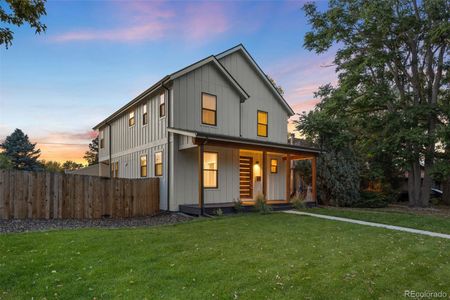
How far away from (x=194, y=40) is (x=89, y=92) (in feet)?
28.7

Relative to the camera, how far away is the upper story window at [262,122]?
60.4ft

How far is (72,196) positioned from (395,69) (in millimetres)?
20521

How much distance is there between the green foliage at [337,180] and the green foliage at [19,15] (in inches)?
625

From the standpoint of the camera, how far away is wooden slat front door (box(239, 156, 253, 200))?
56.2 feet

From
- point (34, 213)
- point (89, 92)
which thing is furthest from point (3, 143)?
point (34, 213)

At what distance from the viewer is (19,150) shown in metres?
33.8

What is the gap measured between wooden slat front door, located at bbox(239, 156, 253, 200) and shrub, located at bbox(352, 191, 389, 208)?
256 inches

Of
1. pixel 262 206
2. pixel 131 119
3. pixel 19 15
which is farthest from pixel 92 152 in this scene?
pixel 19 15

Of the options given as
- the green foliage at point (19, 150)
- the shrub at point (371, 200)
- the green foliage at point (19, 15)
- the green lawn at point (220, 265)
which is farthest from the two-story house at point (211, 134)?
the green foliage at point (19, 150)

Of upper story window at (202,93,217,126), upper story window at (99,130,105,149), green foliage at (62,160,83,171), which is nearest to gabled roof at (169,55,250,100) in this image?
upper story window at (202,93,217,126)

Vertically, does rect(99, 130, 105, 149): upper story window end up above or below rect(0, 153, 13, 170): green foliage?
above

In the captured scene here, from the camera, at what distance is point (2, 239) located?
7.65m

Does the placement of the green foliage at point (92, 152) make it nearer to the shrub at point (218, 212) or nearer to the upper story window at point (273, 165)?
the upper story window at point (273, 165)

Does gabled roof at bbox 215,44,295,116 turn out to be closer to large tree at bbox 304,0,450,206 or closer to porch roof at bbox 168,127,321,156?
porch roof at bbox 168,127,321,156
